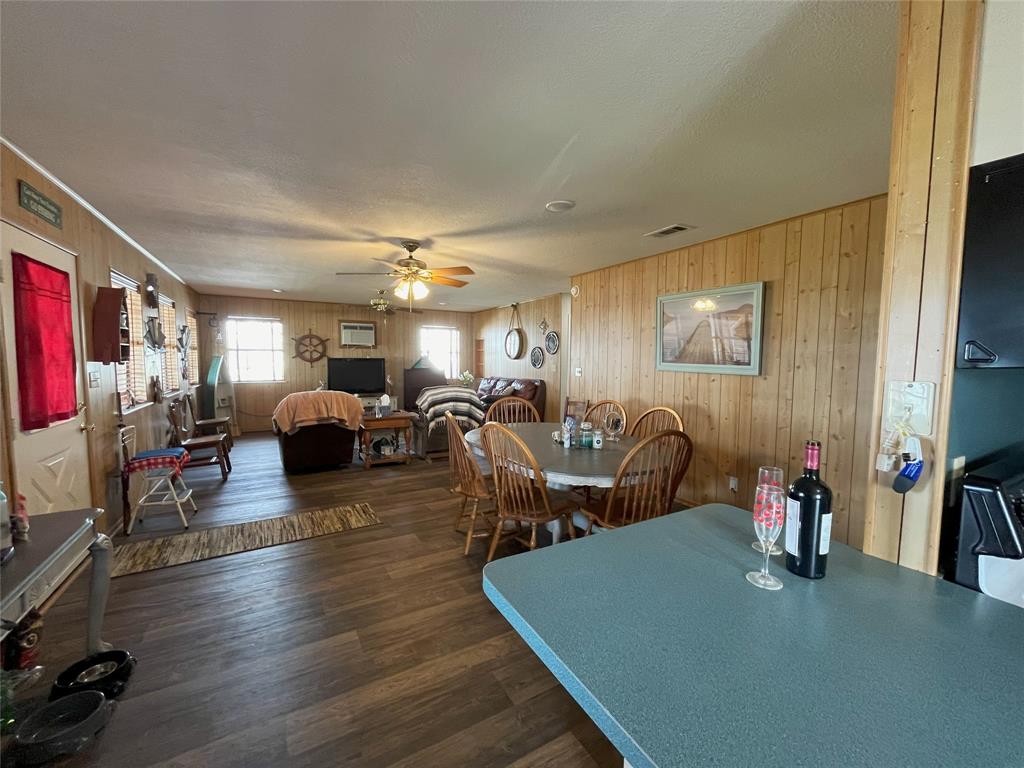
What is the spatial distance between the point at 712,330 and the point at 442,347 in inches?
257

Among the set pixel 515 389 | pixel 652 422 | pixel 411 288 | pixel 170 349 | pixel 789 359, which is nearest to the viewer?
pixel 789 359

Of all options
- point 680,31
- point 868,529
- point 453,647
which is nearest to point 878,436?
point 868,529

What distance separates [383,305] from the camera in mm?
5910

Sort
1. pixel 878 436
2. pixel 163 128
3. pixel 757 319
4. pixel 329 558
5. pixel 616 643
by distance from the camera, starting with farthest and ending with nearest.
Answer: pixel 757 319
pixel 329 558
pixel 163 128
pixel 878 436
pixel 616 643

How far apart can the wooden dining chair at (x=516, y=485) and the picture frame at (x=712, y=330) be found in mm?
1935

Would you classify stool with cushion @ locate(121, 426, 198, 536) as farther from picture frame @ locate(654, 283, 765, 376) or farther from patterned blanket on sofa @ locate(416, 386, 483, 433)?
picture frame @ locate(654, 283, 765, 376)

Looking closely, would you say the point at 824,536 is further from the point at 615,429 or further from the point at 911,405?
the point at 615,429

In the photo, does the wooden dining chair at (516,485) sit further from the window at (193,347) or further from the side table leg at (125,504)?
the window at (193,347)

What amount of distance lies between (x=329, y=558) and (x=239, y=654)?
0.90 meters

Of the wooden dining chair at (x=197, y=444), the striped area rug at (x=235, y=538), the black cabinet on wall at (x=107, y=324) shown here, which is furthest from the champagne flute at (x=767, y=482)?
the wooden dining chair at (x=197, y=444)

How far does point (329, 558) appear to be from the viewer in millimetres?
2803

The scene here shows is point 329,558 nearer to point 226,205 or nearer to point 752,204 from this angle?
point 226,205

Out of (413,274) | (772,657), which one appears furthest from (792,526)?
(413,274)

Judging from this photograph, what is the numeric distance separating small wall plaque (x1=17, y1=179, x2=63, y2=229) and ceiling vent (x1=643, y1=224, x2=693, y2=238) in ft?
12.8
